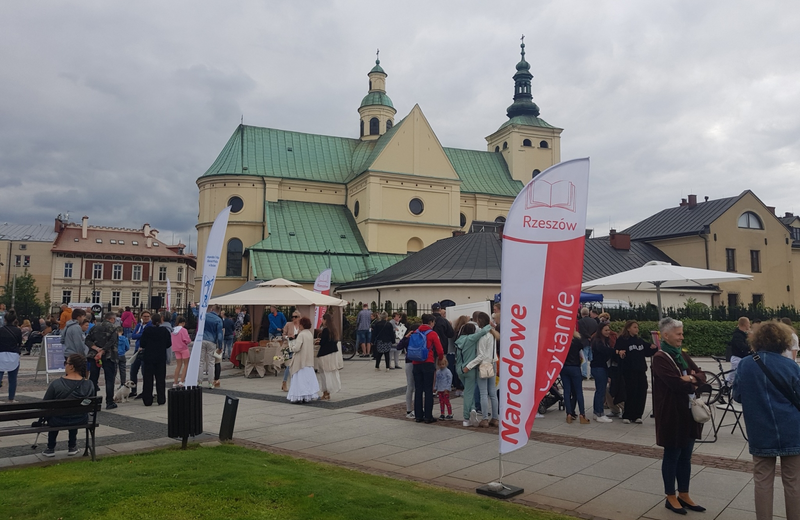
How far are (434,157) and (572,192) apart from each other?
48.5 m

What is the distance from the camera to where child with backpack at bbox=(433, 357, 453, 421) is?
10993mm

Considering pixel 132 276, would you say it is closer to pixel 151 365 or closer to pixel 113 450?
pixel 151 365

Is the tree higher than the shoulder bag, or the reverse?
the tree

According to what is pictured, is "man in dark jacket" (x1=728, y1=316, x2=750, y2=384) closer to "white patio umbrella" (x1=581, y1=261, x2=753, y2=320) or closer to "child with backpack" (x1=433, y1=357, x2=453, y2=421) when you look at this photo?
"white patio umbrella" (x1=581, y1=261, x2=753, y2=320)

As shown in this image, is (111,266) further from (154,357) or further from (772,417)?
(772,417)

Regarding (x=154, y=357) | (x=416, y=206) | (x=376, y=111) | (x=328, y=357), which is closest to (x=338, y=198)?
(x=416, y=206)

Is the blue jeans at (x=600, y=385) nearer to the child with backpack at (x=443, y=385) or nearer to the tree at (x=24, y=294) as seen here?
the child with backpack at (x=443, y=385)

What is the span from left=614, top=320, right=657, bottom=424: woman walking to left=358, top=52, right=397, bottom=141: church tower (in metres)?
52.7

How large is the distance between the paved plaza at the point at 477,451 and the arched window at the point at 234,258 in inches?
1577

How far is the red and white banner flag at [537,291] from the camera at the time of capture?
21.1 ft

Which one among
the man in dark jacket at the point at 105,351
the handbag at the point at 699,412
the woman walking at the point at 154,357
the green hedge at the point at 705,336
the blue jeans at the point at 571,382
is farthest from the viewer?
the green hedge at the point at 705,336

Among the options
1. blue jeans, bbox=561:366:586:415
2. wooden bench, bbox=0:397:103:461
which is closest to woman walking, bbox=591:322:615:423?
blue jeans, bbox=561:366:586:415

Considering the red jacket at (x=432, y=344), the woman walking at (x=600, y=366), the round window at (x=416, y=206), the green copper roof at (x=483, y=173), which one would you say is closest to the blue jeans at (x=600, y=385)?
the woman walking at (x=600, y=366)

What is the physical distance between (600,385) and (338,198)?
158ft
